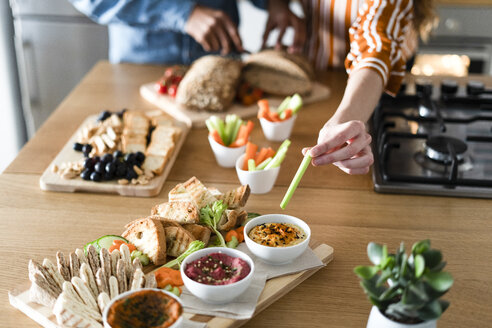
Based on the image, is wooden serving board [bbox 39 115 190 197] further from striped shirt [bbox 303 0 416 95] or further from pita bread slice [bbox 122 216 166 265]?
striped shirt [bbox 303 0 416 95]

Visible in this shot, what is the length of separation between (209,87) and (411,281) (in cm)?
122

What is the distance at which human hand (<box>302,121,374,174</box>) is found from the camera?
1.27 m

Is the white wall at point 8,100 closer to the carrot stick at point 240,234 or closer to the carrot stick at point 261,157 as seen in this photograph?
the carrot stick at point 261,157

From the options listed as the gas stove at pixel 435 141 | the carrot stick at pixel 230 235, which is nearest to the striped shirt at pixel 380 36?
the gas stove at pixel 435 141

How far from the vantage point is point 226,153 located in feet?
5.20

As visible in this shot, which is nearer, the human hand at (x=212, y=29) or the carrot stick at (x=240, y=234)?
the carrot stick at (x=240, y=234)

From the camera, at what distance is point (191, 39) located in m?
2.53

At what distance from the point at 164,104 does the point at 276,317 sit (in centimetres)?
112

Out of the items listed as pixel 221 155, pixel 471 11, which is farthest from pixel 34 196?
pixel 471 11

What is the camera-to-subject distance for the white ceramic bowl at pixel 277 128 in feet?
5.66

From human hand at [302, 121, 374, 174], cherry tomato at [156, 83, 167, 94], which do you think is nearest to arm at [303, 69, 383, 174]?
human hand at [302, 121, 374, 174]

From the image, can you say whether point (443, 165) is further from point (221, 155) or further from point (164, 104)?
point (164, 104)

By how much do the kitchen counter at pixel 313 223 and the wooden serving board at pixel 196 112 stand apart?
92 millimetres

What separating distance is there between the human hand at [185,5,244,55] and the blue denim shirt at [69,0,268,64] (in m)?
0.11
